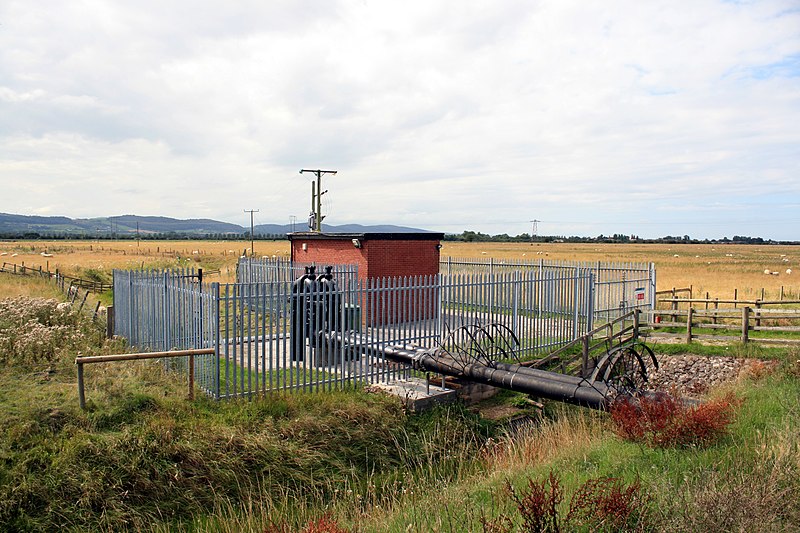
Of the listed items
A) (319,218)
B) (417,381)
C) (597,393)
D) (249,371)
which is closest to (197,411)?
(249,371)

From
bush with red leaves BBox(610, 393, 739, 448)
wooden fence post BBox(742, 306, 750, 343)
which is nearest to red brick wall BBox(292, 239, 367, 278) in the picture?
wooden fence post BBox(742, 306, 750, 343)

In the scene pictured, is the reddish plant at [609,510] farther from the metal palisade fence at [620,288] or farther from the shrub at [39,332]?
the metal palisade fence at [620,288]

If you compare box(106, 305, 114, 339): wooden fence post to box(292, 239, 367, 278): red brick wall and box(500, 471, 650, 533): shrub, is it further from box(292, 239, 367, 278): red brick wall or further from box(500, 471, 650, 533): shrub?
box(500, 471, 650, 533): shrub

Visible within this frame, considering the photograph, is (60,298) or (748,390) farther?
(60,298)

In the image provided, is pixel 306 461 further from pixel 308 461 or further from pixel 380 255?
pixel 380 255

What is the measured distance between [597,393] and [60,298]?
17411 millimetres

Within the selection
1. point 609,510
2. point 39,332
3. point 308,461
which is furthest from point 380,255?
point 609,510

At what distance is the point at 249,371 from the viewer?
8.35 metres

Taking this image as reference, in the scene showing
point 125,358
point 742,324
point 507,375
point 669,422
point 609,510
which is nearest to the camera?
point 609,510

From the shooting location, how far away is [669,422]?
6.47 meters

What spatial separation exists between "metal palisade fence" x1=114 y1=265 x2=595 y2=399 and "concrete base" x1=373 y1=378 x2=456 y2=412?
366 mm

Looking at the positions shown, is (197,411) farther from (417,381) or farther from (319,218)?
(319,218)

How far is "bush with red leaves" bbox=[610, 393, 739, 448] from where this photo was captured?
6.26 meters

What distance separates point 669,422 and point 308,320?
6.22 meters
